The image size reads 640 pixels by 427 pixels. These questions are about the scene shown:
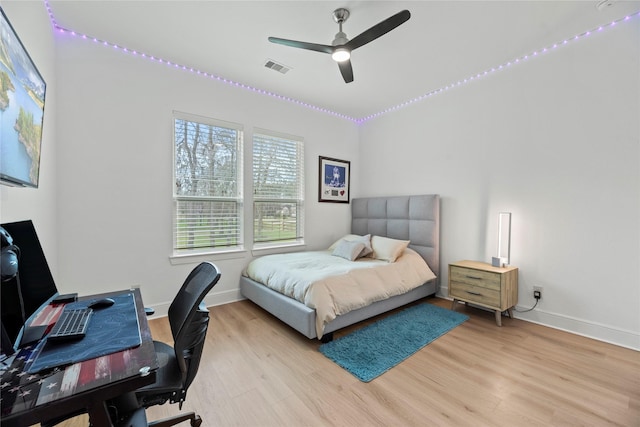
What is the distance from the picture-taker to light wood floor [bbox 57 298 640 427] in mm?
1612

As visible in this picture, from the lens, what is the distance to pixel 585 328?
2627 millimetres

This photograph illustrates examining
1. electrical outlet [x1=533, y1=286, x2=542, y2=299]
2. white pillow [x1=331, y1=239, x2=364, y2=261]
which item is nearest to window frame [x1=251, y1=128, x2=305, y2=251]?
white pillow [x1=331, y1=239, x2=364, y2=261]

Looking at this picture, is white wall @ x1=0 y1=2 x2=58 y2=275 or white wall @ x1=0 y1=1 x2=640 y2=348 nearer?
white wall @ x1=0 y1=2 x2=58 y2=275

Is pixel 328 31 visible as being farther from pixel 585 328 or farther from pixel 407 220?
pixel 585 328

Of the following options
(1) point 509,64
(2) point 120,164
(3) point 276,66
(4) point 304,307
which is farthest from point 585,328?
(2) point 120,164

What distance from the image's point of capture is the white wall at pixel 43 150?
150 centimetres

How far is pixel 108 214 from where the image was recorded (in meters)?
2.74

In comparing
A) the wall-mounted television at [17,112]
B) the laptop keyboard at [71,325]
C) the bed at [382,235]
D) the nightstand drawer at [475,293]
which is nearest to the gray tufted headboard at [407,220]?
the bed at [382,235]

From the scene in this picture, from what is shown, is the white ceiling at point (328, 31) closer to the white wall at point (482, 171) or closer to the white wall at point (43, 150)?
the white wall at point (482, 171)

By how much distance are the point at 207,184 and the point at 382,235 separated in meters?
2.72

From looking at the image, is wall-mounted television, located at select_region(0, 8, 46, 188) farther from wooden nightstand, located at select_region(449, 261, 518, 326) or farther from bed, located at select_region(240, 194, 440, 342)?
wooden nightstand, located at select_region(449, 261, 518, 326)

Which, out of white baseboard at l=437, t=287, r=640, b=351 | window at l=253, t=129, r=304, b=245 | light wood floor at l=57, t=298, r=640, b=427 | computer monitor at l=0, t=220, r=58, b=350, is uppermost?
window at l=253, t=129, r=304, b=245

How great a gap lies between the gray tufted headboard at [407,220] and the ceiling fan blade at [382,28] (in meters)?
2.30

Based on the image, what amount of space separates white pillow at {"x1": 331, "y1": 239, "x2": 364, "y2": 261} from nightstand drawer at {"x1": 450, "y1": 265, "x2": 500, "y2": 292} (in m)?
1.18
